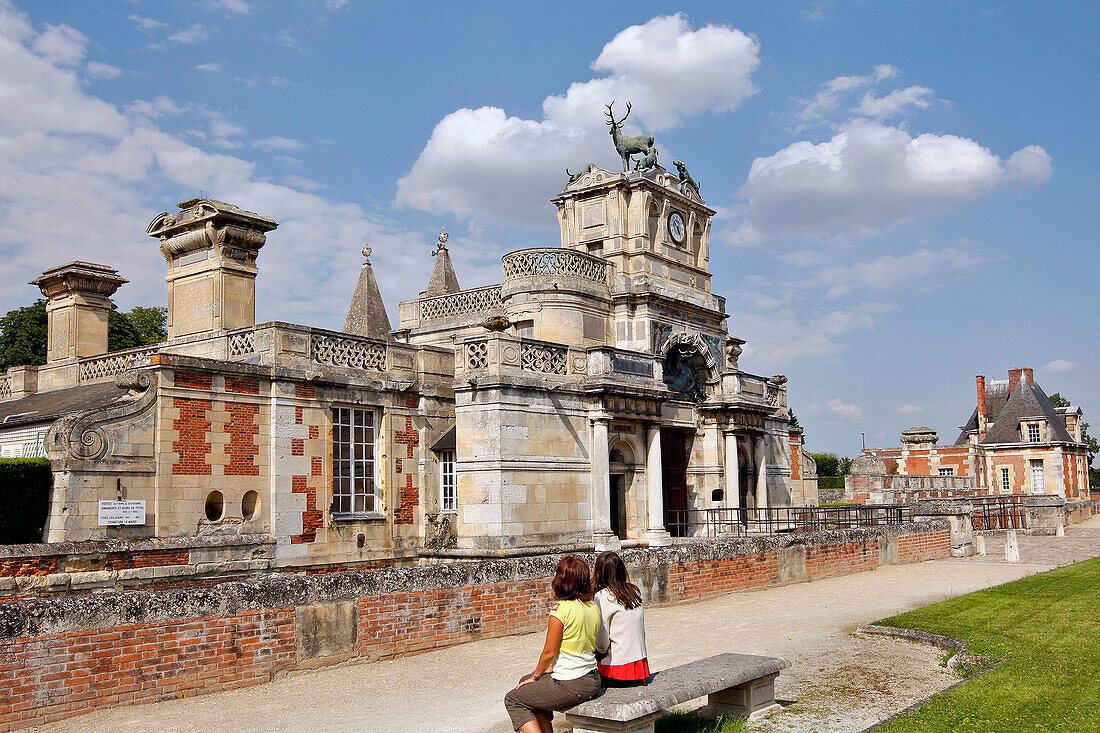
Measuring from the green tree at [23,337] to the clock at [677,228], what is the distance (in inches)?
908

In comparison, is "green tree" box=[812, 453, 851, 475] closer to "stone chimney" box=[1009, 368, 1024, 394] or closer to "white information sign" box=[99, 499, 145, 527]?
"stone chimney" box=[1009, 368, 1024, 394]

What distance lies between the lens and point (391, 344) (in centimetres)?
1900

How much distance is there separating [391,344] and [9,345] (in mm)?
21414

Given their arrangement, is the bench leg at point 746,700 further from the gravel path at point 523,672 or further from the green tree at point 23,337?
the green tree at point 23,337

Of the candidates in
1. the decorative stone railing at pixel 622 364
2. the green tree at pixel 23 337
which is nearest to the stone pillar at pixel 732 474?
the decorative stone railing at pixel 622 364

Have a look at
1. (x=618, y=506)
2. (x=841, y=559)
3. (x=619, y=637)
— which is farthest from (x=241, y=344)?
(x=619, y=637)

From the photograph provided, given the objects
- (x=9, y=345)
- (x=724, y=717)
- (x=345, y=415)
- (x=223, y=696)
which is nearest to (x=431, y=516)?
(x=345, y=415)

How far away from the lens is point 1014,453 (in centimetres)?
5366

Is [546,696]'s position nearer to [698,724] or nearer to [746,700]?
[698,724]

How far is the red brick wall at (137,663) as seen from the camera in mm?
6891

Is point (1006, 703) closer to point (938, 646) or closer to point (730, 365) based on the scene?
point (938, 646)

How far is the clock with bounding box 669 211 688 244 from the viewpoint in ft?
83.3

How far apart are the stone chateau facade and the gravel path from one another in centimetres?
634

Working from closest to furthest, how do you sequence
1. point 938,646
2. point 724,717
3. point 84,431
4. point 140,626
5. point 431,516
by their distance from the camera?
point 724,717 → point 140,626 → point 938,646 → point 84,431 → point 431,516
